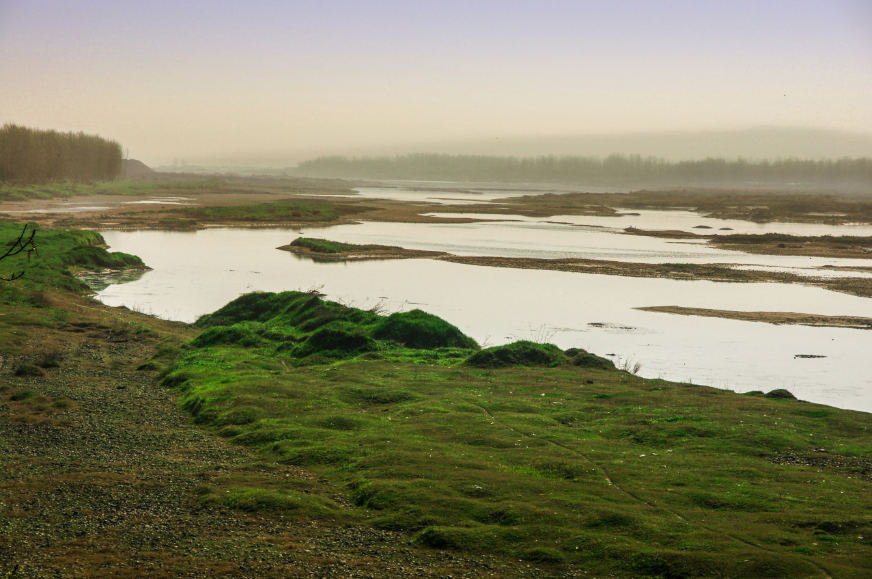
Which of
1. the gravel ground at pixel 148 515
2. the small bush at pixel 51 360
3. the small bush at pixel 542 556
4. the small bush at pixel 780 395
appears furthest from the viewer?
the small bush at pixel 51 360

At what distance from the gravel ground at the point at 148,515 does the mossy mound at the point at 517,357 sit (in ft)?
35.5

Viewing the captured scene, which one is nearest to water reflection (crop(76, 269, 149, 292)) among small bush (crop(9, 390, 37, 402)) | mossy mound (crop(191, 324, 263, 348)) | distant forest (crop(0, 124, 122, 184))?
mossy mound (crop(191, 324, 263, 348))

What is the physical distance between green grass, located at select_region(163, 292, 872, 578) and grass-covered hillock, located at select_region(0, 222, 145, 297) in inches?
739

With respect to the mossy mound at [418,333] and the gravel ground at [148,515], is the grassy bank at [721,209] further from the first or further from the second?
the gravel ground at [148,515]

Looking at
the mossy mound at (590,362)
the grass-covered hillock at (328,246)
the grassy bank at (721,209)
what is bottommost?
the mossy mound at (590,362)

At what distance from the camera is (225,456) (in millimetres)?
15156

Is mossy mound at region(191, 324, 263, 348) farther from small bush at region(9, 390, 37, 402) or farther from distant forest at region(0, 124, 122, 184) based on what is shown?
distant forest at region(0, 124, 122, 184)

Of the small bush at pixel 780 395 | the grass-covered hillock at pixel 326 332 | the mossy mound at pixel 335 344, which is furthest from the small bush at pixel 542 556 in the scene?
the mossy mound at pixel 335 344

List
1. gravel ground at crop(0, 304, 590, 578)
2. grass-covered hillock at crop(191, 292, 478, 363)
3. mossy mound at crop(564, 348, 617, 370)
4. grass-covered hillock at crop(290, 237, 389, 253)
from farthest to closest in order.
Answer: grass-covered hillock at crop(290, 237, 389, 253) < grass-covered hillock at crop(191, 292, 478, 363) < mossy mound at crop(564, 348, 617, 370) < gravel ground at crop(0, 304, 590, 578)

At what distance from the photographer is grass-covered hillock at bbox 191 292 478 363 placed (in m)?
26.5

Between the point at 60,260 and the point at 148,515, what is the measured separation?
4271 cm

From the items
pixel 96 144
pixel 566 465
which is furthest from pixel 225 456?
pixel 96 144

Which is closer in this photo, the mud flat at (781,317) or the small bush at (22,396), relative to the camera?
the small bush at (22,396)

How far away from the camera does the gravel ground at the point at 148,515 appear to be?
998 centimetres
